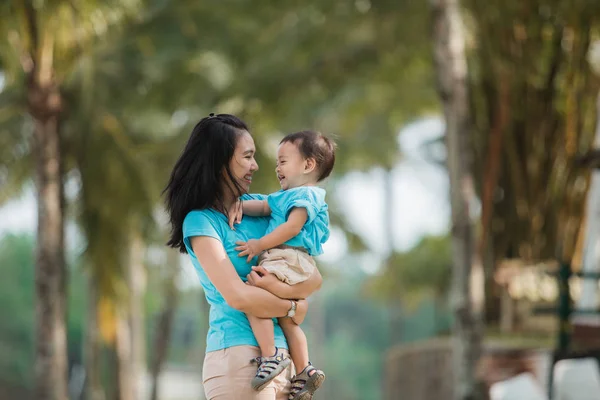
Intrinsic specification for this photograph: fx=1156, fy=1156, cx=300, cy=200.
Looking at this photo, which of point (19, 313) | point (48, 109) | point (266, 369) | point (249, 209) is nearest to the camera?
point (266, 369)

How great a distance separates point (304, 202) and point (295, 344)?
472 millimetres

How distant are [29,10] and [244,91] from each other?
5670mm

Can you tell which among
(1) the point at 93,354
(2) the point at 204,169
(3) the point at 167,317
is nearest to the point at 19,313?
(3) the point at 167,317

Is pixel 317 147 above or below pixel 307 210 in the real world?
above

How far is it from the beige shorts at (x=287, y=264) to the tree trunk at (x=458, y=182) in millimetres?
9422

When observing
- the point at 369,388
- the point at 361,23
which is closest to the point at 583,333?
the point at 361,23

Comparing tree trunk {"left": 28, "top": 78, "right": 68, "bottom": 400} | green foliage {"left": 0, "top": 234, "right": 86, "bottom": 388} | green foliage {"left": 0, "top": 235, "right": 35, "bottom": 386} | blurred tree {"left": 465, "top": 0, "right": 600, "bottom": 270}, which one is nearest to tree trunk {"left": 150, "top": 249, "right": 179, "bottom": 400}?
blurred tree {"left": 465, "top": 0, "right": 600, "bottom": 270}

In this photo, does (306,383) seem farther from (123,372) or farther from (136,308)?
(136,308)

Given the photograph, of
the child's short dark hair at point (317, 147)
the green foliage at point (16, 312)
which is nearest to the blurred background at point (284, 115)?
the child's short dark hair at point (317, 147)

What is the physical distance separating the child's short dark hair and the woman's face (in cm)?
18

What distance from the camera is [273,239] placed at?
3.77m

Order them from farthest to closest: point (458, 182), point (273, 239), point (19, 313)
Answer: point (19, 313), point (458, 182), point (273, 239)

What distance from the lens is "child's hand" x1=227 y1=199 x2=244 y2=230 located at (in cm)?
382

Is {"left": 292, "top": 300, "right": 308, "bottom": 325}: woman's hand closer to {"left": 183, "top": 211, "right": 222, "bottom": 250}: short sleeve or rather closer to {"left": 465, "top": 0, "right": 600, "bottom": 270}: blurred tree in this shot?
{"left": 183, "top": 211, "right": 222, "bottom": 250}: short sleeve
